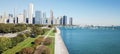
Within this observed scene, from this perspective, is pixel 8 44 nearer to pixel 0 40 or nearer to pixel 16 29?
pixel 0 40

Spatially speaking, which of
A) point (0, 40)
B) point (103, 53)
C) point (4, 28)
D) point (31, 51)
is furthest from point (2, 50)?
point (4, 28)

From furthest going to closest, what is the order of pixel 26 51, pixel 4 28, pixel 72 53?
pixel 4 28 < pixel 72 53 < pixel 26 51

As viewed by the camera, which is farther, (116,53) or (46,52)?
(116,53)

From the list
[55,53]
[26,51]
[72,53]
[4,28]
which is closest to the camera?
[26,51]

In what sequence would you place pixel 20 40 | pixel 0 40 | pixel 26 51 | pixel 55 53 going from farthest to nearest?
pixel 20 40 < pixel 0 40 < pixel 55 53 < pixel 26 51

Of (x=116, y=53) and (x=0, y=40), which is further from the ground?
(x=0, y=40)

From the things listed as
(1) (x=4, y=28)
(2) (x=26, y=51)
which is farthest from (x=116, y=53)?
(1) (x=4, y=28)

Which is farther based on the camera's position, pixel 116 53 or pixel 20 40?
pixel 20 40

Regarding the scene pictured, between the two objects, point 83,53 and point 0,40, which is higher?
point 0,40

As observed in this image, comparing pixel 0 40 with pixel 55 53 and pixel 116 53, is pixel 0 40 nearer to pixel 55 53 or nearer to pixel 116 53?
pixel 55 53
